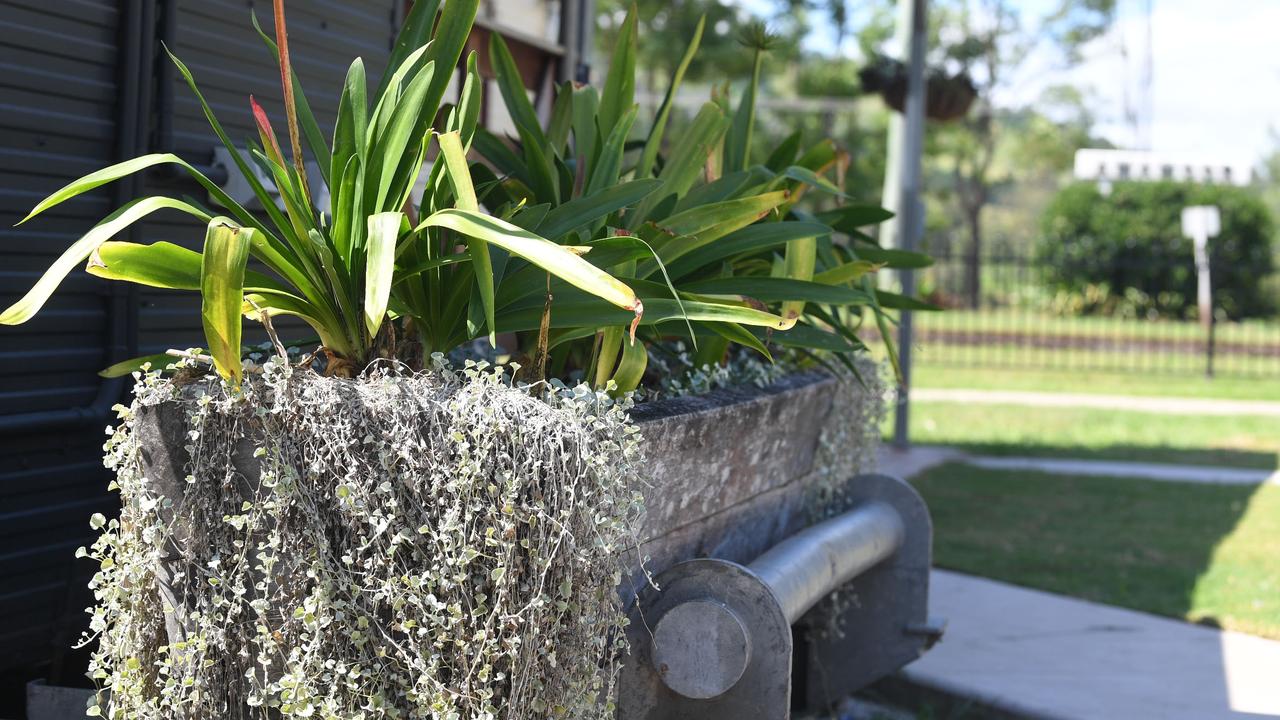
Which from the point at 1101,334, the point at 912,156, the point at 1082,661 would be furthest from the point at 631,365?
the point at 1101,334

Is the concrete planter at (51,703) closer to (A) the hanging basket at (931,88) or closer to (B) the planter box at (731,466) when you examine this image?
(B) the planter box at (731,466)

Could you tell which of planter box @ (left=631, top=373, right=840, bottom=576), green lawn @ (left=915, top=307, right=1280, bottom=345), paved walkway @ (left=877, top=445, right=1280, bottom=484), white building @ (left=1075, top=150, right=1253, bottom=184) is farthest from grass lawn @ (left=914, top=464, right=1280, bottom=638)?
white building @ (left=1075, top=150, right=1253, bottom=184)

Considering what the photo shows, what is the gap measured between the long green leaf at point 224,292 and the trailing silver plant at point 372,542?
2.3 inches

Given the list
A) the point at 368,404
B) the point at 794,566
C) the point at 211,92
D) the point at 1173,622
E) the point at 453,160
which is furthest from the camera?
the point at 1173,622

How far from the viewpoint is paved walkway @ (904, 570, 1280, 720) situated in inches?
135

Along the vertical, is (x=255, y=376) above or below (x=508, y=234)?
below

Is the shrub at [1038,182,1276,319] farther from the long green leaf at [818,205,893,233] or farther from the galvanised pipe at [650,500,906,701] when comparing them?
the galvanised pipe at [650,500,906,701]

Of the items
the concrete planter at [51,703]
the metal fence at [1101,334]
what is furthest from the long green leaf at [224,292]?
the metal fence at [1101,334]

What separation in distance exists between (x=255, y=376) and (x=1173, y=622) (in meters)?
3.57

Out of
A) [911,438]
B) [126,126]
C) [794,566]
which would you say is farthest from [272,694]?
[911,438]

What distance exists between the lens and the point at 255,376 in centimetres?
183

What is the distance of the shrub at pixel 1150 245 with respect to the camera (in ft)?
66.3

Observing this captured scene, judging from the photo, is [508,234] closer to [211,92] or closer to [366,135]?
[366,135]

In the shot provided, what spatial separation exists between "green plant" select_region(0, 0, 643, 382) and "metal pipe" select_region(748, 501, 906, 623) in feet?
2.28
